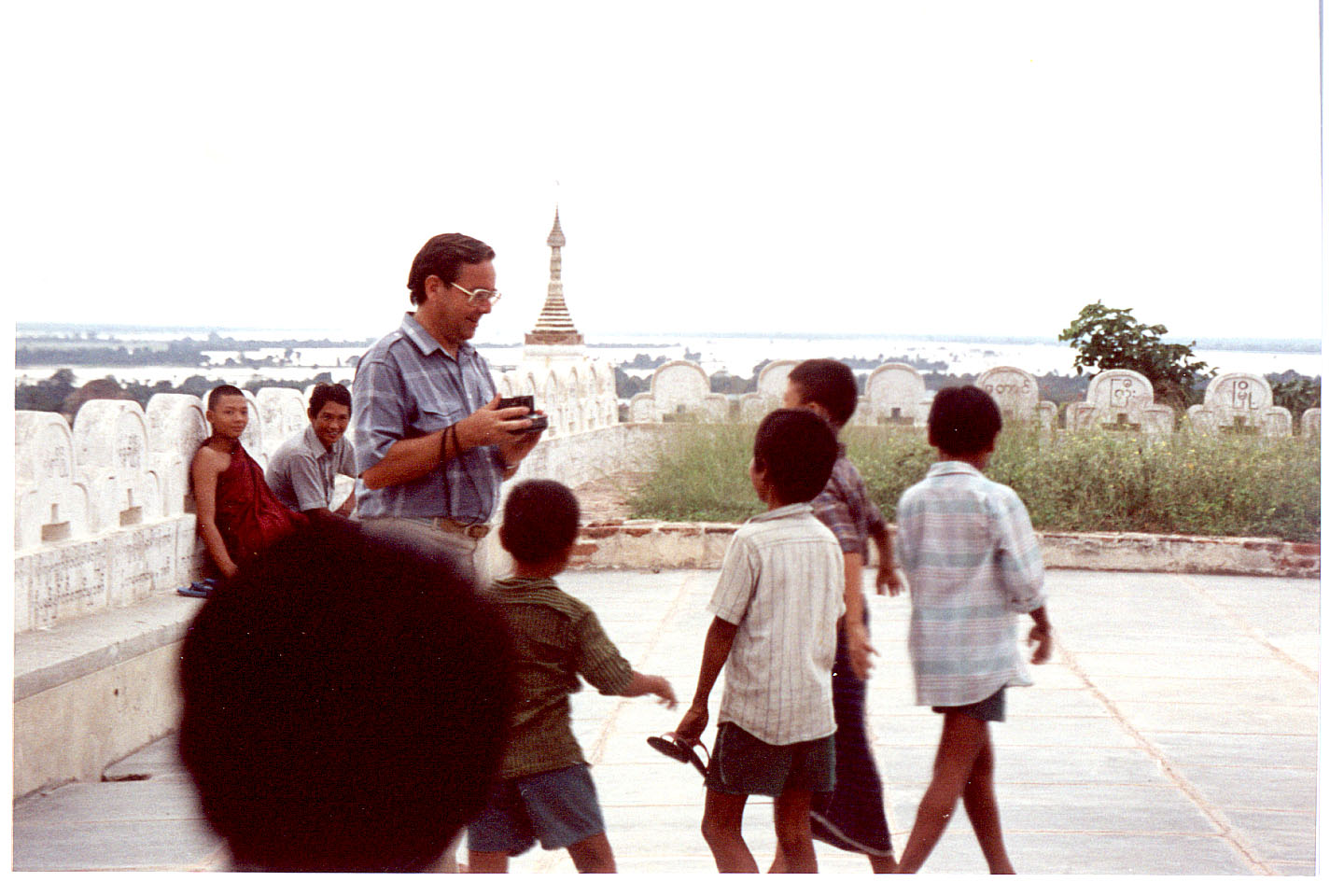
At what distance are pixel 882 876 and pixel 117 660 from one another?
7.65ft

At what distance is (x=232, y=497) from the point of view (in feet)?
13.9

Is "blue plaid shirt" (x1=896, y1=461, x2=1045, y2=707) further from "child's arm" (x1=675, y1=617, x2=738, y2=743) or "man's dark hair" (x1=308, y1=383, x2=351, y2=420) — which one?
"man's dark hair" (x1=308, y1=383, x2=351, y2=420)

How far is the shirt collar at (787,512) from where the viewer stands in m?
2.64

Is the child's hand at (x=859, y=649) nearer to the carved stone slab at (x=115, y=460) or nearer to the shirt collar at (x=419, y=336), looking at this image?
the shirt collar at (x=419, y=336)

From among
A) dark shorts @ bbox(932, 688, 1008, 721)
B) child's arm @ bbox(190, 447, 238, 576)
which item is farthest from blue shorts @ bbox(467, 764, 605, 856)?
child's arm @ bbox(190, 447, 238, 576)

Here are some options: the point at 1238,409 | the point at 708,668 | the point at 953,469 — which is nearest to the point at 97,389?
the point at 708,668

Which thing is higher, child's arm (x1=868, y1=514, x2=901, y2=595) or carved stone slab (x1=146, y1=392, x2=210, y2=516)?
carved stone slab (x1=146, y1=392, x2=210, y2=516)

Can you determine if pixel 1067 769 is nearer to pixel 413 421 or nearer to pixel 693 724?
pixel 693 724

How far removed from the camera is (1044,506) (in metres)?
6.96

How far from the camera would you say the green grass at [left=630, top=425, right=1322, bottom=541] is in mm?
6043

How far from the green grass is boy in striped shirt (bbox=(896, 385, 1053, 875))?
282 centimetres

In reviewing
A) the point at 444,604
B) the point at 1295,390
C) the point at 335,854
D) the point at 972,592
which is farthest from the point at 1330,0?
the point at 335,854

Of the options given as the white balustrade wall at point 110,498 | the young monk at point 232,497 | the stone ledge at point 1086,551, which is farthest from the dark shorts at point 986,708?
the stone ledge at point 1086,551

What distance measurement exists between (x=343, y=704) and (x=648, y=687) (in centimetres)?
99
